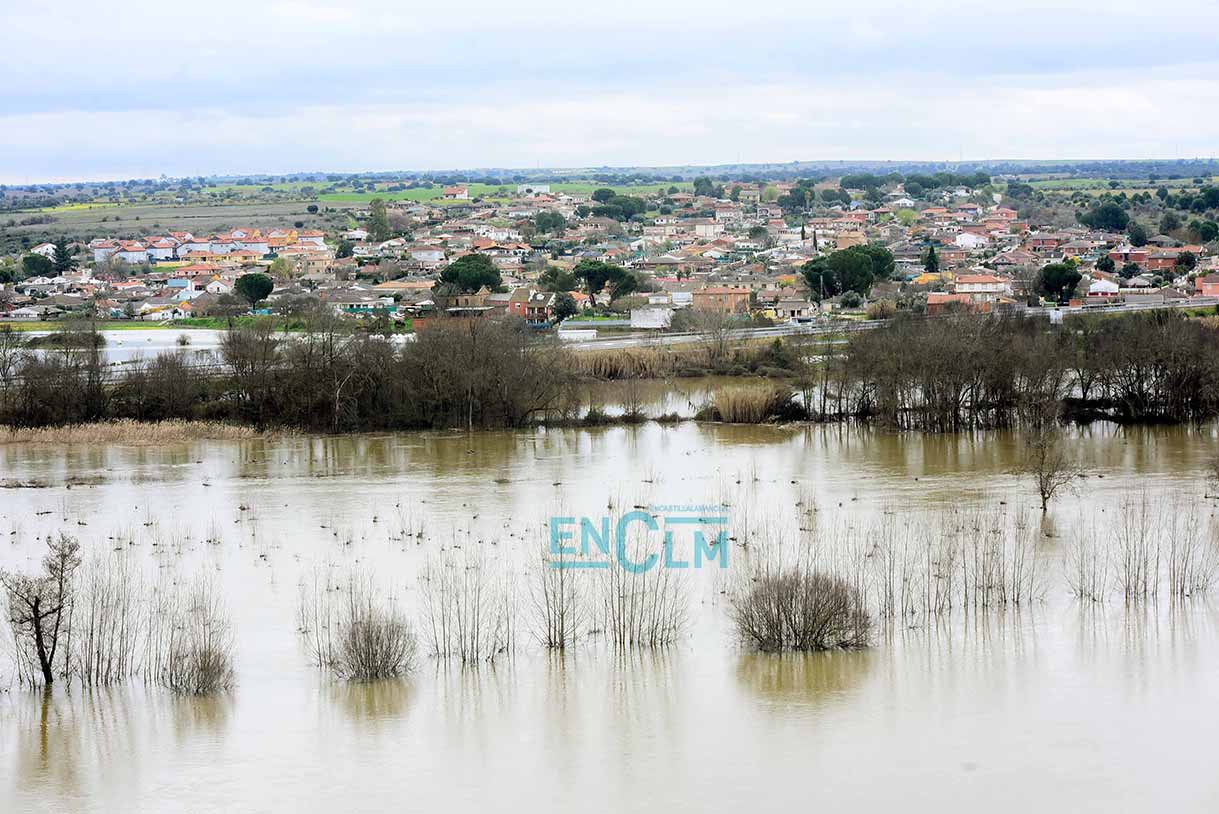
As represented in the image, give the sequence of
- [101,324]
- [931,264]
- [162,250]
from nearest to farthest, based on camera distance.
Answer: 1. [101,324]
2. [931,264]
3. [162,250]

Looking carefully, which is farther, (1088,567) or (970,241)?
(970,241)

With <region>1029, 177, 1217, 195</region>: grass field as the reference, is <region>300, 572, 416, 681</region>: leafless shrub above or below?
below

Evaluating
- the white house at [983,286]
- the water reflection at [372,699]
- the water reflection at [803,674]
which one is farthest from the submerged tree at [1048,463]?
the white house at [983,286]

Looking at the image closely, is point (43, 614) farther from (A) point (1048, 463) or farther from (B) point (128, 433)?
(B) point (128, 433)

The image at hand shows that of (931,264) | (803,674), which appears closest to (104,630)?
(803,674)

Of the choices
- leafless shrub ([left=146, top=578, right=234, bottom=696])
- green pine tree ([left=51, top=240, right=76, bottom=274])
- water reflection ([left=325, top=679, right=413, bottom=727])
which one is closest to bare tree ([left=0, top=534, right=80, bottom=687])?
leafless shrub ([left=146, top=578, right=234, bottom=696])

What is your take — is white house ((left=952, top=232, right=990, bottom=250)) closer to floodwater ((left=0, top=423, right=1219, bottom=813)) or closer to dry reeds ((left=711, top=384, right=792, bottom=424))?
dry reeds ((left=711, top=384, right=792, bottom=424))

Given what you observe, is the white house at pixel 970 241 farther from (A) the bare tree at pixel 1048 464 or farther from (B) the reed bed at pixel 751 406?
(A) the bare tree at pixel 1048 464
